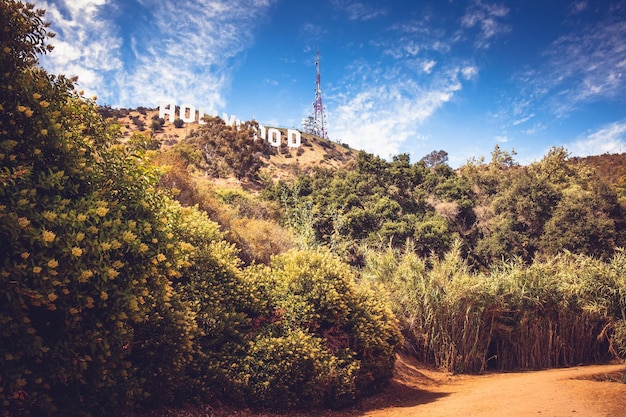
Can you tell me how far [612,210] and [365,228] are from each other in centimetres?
1481

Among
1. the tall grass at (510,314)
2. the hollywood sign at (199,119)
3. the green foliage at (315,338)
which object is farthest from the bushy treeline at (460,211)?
the hollywood sign at (199,119)

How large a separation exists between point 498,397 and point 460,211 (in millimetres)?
21416

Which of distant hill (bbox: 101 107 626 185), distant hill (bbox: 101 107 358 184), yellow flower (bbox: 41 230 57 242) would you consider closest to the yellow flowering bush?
yellow flower (bbox: 41 230 57 242)

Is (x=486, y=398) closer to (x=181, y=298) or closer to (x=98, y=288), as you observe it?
(x=181, y=298)

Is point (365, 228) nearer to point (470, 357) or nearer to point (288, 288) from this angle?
point (470, 357)

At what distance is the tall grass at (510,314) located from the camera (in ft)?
37.3

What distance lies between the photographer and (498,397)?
7.40 meters

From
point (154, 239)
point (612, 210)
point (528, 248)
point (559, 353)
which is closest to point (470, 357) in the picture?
point (559, 353)

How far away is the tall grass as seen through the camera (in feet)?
37.3

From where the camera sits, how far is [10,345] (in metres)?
3.33

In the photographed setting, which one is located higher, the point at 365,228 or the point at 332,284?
the point at 365,228

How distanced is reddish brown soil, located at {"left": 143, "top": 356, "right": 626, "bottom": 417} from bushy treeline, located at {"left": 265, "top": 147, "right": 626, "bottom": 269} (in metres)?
9.68

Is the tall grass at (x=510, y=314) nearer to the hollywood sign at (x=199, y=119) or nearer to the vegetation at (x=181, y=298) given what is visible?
the vegetation at (x=181, y=298)

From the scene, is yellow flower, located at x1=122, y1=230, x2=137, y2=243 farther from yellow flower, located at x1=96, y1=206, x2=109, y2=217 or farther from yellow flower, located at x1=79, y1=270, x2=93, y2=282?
yellow flower, located at x1=79, y1=270, x2=93, y2=282
